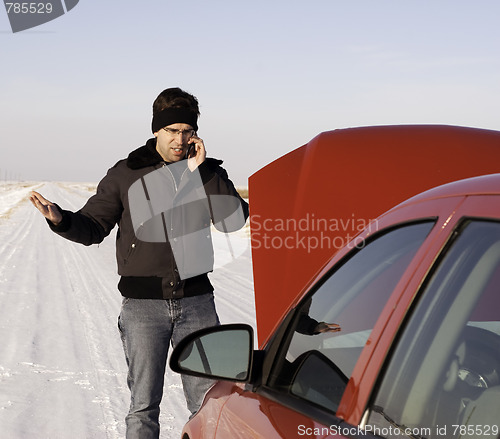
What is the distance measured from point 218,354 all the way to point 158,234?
1686 millimetres

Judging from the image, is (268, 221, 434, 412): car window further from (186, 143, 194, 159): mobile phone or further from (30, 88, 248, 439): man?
(186, 143, 194, 159): mobile phone

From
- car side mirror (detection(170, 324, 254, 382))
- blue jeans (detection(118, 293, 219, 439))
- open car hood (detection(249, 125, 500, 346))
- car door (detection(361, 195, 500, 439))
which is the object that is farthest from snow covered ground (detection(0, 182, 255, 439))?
car door (detection(361, 195, 500, 439))

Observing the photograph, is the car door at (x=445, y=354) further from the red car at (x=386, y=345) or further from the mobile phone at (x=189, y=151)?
the mobile phone at (x=189, y=151)

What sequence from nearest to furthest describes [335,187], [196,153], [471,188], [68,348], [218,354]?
1. [471,188]
2. [218,354]
3. [335,187]
4. [196,153]
5. [68,348]

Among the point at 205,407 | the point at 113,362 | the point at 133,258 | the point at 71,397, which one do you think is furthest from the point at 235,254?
the point at 205,407

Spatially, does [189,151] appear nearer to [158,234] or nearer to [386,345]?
[158,234]

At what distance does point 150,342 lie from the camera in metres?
3.95

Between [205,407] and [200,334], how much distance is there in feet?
1.32

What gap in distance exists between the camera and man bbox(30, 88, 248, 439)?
3.96 metres

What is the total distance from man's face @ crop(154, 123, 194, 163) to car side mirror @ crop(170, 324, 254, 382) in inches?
68.0

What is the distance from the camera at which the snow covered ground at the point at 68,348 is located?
5.62 m

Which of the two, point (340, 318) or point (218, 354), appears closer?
point (340, 318)

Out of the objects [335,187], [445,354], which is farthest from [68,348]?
[445,354]

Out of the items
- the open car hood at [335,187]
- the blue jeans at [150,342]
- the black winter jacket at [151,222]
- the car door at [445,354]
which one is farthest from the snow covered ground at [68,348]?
the car door at [445,354]
